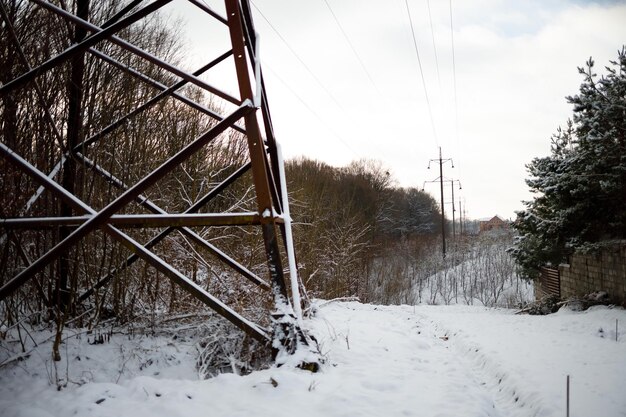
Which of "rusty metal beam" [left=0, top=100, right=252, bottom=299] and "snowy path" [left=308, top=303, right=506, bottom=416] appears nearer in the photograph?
"snowy path" [left=308, top=303, right=506, bottom=416]

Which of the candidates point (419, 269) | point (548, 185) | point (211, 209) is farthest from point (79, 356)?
point (419, 269)

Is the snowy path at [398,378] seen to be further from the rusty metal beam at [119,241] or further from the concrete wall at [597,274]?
the concrete wall at [597,274]

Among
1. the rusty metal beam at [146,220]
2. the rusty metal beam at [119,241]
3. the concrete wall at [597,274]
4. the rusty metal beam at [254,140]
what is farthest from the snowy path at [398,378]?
the concrete wall at [597,274]

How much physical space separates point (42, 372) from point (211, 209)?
30.1 ft

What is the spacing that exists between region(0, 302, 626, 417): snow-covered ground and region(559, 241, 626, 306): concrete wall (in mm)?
3337

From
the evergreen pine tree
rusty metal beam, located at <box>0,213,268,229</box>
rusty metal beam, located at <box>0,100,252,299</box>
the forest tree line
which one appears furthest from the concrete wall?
rusty metal beam, located at <box>0,100,252,299</box>

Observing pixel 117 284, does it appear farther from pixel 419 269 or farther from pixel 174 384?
pixel 419 269

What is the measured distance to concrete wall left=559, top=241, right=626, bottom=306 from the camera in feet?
29.8

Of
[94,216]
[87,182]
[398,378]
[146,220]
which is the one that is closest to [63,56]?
[94,216]

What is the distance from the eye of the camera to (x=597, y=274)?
10117mm

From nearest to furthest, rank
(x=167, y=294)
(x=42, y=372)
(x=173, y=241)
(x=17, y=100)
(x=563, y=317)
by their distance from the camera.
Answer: (x=42, y=372) → (x=17, y=100) → (x=167, y=294) → (x=173, y=241) → (x=563, y=317)

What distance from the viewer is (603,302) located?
31.4 ft

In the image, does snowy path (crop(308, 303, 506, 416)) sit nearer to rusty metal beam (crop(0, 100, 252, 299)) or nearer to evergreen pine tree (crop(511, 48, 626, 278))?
rusty metal beam (crop(0, 100, 252, 299))

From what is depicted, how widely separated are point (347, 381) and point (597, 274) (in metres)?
9.71
